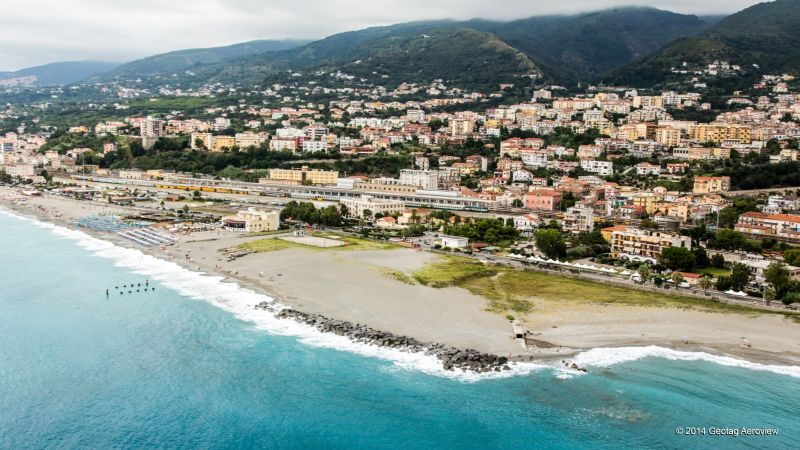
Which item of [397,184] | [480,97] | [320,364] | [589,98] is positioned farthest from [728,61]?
[320,364]

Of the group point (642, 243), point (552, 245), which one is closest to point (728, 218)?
point (642, 243)

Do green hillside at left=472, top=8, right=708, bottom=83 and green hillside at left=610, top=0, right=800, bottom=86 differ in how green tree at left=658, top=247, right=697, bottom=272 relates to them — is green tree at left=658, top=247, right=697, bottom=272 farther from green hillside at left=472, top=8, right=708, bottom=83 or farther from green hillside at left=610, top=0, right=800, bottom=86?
green hillside at left=472, top=8, right=708, bottom=83

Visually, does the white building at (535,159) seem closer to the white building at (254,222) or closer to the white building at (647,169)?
the white building at (647,169)

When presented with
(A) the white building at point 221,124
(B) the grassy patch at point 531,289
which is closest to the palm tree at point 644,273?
Answer: (B) the grassy patch at point 531,289

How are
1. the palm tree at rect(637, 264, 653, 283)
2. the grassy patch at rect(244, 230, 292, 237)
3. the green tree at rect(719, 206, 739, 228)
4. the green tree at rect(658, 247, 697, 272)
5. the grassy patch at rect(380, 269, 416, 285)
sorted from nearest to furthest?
the palm tree at rect(637, 264, 653, 283) < the grassy patch at rect(380, 269, 416, 285) < the green tree at rect(658, 247, 697, 272) < the green tree at rect(719, 206, 739, 228) < the grassy patch at rect(244, 230, 292, 237)

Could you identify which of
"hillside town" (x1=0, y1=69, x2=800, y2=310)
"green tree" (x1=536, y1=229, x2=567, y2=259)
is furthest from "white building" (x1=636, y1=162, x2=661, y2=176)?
"green tree" (x1=536, y1=229, x2=567, y2=259)

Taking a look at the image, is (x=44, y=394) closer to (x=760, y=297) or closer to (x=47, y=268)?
(x=47, y=268)

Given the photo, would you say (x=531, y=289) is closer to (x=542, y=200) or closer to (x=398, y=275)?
(x=398, y=275)
